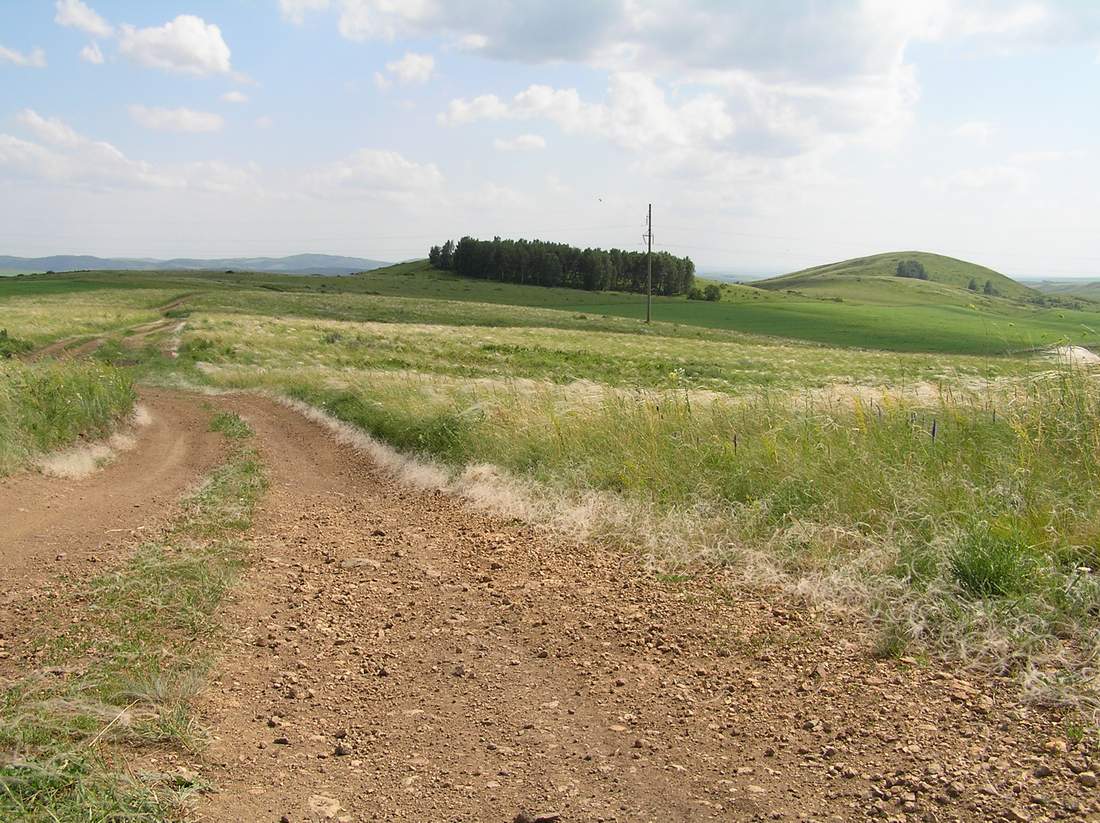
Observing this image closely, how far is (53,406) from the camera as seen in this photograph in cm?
1212

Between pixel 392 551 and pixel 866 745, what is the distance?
4.37 meters

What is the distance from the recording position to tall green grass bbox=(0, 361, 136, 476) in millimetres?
10305

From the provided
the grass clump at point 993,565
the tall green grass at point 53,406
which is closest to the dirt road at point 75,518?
the tall green grass at point 53,406

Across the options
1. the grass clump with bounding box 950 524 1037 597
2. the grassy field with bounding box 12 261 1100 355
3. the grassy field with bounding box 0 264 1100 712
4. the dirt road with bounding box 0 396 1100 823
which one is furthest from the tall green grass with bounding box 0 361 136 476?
the grassy field with bounding box 12 261 1100 355

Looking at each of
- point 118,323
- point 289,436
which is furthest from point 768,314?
point 289,436

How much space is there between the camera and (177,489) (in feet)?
32.4

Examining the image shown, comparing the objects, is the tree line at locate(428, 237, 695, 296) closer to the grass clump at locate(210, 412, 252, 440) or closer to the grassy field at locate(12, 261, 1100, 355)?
the grassy field at locate(12, 261, 1100, 355)

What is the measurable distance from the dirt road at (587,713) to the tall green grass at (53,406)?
652 centimetres

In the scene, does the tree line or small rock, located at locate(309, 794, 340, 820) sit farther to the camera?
the tree line

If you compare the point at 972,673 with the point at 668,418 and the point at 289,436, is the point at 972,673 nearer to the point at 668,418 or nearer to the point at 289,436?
the point at 668,418

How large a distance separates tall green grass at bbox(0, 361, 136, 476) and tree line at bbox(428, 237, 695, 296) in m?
115

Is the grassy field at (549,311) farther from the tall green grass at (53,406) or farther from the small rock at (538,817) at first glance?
the small rock at (538,817)

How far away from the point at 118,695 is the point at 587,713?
2315 mm

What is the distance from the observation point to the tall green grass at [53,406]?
10.3m
